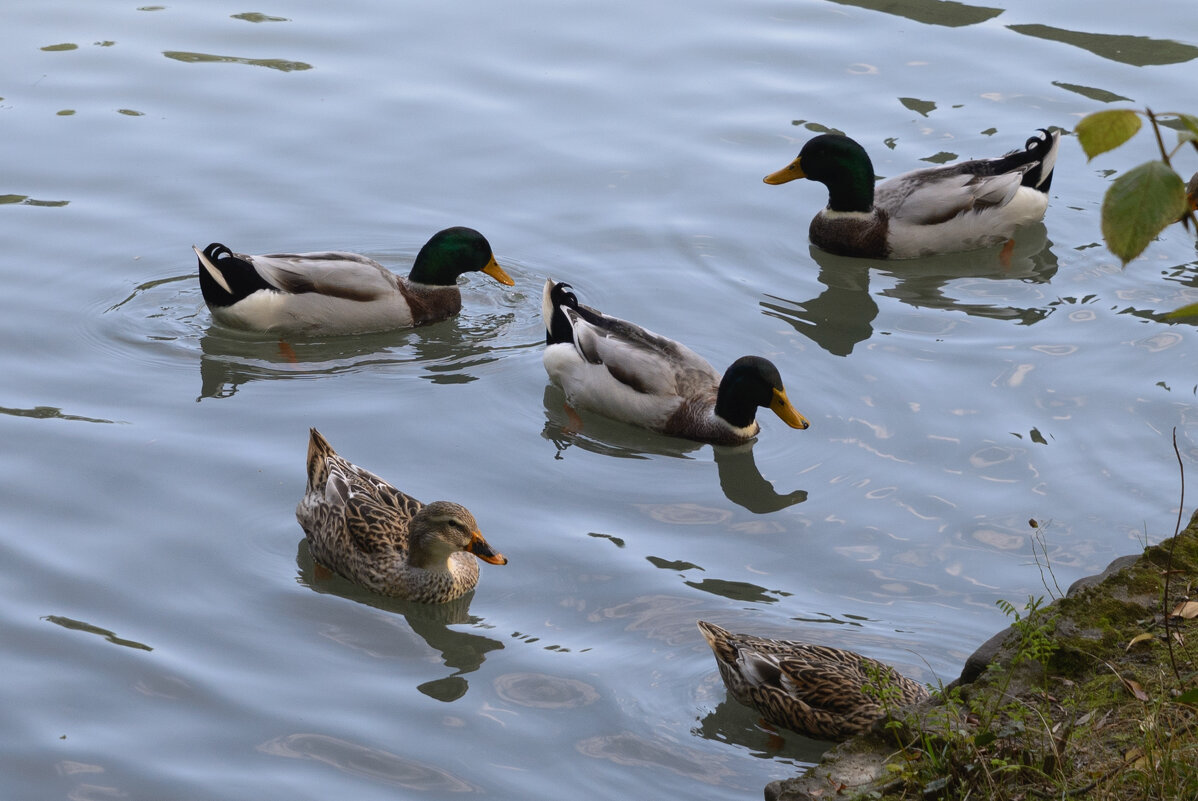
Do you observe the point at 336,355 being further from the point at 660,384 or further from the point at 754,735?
the point at 754,735

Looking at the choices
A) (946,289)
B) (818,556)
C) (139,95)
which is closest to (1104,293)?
(946,289)

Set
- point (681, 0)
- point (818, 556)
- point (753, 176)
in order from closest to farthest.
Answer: point (818, 556)
point (753, 176)
point (681, 0)

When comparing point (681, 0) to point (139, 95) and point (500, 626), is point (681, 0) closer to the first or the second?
point (139, 95)

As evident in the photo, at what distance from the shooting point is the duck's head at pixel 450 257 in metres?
9.38

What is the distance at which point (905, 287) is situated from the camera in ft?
32.3

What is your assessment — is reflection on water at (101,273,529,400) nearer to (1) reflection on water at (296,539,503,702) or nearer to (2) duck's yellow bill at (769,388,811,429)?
(2) duck's yellow bill at (769,388,811,429)

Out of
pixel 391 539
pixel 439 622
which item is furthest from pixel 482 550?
pixel 391 539

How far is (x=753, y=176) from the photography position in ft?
36.3

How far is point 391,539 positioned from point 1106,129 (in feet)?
16.5

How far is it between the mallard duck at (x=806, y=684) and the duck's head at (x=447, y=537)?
3.98 feet

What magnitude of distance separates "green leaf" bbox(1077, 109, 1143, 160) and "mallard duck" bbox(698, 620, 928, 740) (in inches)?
139

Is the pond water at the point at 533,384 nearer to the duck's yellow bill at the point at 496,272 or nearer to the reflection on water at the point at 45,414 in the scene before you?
the reflection on water at the point at 45,414

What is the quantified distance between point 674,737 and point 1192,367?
4.55m

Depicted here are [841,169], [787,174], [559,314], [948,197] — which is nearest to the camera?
[559,314]
